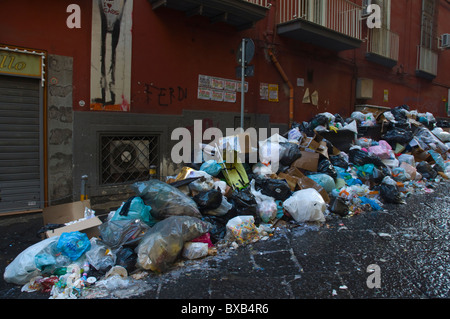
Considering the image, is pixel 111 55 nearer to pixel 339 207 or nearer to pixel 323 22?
pixel 339 207

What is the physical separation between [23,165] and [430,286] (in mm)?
5051

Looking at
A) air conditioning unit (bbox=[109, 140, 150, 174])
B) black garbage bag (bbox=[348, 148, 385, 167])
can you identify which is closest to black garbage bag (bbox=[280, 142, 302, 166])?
black garbage bag (bbox=[348, 148, 385, 167])

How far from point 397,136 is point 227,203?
213 inches

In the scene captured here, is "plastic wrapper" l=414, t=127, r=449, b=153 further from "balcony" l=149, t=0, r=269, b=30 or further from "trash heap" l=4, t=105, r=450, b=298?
"balcony" l=149, t=0, r=269, b=30

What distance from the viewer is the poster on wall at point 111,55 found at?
196 inches

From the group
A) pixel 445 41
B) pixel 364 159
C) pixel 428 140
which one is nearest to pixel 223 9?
pixel 364 159

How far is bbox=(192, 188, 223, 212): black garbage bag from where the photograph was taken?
3686mm

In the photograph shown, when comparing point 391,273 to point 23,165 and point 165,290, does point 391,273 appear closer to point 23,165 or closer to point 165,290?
point 165,290

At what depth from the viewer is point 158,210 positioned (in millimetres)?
3396

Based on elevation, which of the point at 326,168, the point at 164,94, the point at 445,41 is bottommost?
the point at 326,168

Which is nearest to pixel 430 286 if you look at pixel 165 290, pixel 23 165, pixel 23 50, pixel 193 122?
pixel 165 290

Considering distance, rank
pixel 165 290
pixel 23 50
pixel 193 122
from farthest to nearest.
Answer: pixel 193 122 → pixel 23 50 → pixel 165 290

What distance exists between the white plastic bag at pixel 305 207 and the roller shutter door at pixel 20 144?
3.60 m

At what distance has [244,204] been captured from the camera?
3984 millimetres
